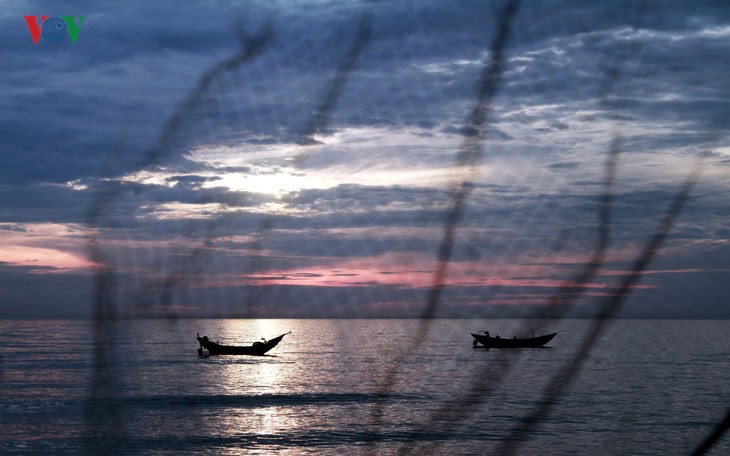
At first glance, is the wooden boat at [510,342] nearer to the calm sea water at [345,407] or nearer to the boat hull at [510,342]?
the boat hull at [510,342]

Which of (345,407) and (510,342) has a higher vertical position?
(510,342)

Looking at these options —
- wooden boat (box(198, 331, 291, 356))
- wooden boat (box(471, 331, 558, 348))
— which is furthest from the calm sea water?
wooden boat (box(471, 331, 558, 348))

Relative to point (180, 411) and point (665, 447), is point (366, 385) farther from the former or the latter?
point (665, 447)

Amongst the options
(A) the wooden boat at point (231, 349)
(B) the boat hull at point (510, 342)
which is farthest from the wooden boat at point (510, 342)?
(A) the wooden boat at point (231, 349)

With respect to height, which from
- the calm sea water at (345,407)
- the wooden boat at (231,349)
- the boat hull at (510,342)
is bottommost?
the calm sea water at (345,407)

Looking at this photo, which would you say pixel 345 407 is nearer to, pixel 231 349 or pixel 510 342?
pixel 231 349

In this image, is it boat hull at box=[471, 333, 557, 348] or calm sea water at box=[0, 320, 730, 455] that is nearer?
calm sea water at box=[0, 320, 730, 455]

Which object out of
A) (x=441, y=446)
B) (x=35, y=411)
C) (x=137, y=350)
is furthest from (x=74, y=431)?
(x=137, y=350)

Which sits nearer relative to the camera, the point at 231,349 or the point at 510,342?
the point at 231,349

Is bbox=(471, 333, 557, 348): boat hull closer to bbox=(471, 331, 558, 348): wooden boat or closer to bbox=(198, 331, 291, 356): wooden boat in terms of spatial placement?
bbox=(471, 331, 558, 348): wooden boat

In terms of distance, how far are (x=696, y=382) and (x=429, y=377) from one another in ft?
108

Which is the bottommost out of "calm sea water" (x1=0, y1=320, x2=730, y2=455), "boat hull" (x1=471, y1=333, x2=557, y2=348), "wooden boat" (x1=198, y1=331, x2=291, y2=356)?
"calm sea water" (x1=0, y1=320, x2=730, y2=455)

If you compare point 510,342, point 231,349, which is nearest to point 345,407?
point 231,349

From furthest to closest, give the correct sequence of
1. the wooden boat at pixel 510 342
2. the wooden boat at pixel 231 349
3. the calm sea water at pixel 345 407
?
the wooden boat at pixel 510 342 → the wooden boat at pixel 231 349 → the calm sea water at pixel 345 407
